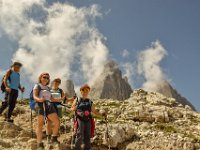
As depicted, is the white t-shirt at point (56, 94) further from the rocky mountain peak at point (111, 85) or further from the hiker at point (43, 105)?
the rocky mountain peak at point (111, 85)

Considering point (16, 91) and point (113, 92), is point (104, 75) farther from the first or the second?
point (16, 91)

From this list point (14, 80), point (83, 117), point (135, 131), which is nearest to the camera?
point (83, 117)

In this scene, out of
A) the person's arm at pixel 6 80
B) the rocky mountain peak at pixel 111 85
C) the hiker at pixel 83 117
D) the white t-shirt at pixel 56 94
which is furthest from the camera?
the rocky mountain peak at pixel 111 85

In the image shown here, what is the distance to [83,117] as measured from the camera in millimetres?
13320

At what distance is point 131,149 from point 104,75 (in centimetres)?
7929

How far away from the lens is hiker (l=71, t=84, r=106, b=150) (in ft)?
43.3

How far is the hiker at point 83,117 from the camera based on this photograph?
1321 centimetres

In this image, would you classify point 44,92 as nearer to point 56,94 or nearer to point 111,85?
point 56,94

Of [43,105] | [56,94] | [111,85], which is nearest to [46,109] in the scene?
[43,105]

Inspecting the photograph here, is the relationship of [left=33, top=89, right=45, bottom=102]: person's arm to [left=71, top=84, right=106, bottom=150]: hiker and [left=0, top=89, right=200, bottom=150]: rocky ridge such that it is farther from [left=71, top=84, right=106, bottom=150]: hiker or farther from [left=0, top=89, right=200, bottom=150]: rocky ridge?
[left=0, top=89, right=200, bottom=150]: rocky ridge

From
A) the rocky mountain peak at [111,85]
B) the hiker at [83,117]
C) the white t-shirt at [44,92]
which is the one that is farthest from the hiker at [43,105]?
the rocky mountain peak at [111,85]

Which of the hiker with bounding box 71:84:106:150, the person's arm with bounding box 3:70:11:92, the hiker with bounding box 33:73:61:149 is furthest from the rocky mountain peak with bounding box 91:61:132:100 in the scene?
the hiker with bounding box 71:84:106:150

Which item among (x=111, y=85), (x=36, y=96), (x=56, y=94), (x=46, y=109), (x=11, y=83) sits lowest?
(x=46, y=109)

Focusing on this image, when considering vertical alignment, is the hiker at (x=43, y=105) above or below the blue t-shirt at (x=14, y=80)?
below
